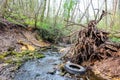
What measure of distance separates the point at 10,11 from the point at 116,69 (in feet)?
27.3

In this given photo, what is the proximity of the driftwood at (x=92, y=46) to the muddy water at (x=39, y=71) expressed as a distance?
0.87 meters

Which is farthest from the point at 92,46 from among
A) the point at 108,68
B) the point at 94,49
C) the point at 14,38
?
the point at 14,38

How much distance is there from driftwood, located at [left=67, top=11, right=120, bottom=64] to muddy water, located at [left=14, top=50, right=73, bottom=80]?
0.87m

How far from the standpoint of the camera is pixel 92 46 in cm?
792

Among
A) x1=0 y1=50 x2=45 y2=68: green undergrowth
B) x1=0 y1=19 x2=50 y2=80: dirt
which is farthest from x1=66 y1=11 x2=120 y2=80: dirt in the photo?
x1=0 y1=19 x2=50 y2=80: dirt

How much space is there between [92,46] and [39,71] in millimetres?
2352

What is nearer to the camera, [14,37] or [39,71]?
[39,71]

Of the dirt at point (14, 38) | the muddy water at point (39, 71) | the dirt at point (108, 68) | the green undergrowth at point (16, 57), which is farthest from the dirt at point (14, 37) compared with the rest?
the dirt at point (108, 68)

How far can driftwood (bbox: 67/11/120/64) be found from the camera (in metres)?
7.84

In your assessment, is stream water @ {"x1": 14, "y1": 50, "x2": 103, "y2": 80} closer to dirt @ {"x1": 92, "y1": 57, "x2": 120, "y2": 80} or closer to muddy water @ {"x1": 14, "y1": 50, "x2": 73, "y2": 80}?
muddy water @ {"x1": 14, "y1": 50, "x2": 73, "y2": 80}

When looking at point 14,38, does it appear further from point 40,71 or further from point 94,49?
point 94,49

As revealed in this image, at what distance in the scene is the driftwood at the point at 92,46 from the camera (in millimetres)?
7844

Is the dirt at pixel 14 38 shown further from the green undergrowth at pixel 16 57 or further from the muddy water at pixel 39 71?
the muddy water at pixel 39 71

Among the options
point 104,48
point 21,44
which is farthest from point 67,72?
point 21,44
